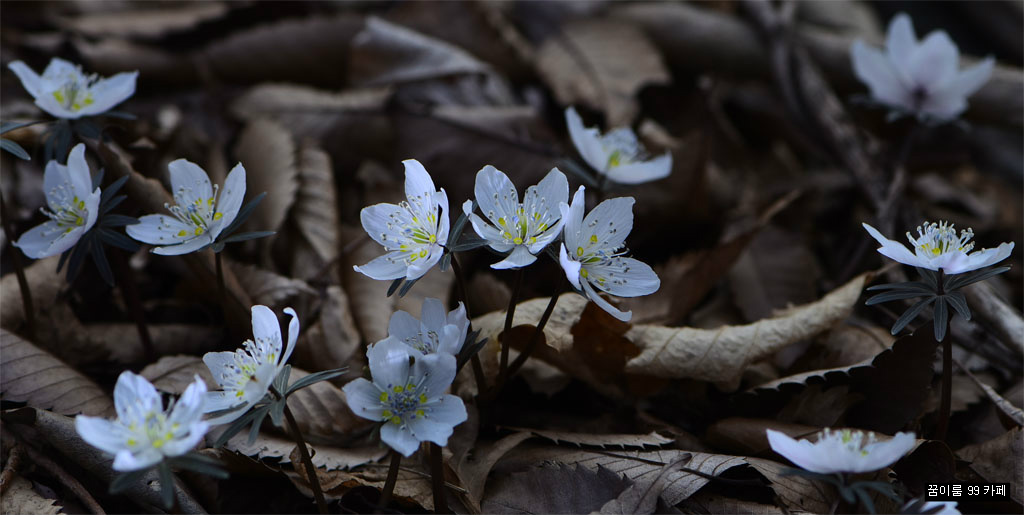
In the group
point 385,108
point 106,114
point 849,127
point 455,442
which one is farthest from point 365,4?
point 455,442

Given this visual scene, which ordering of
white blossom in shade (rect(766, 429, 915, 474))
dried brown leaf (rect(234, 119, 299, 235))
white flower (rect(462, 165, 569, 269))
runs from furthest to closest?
dried brown leaf (rect(234, 119, 299, 235)) → white flower (rect(462, 165, 569, 269)) → white blossom in shade (rect(766, 429, 915, 474))

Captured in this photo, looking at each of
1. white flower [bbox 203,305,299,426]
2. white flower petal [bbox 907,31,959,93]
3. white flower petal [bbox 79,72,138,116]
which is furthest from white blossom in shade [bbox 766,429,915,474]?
white flower petal [bbox 79,72,138,116]

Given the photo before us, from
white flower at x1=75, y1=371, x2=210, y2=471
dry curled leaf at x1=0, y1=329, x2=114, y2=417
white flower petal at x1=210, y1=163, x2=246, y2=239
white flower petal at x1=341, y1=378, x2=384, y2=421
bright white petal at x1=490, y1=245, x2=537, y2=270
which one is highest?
white flower petal at x1=210, y1=163, x2=246, y2=239

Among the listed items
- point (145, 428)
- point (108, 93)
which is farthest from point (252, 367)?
point (108, 93)

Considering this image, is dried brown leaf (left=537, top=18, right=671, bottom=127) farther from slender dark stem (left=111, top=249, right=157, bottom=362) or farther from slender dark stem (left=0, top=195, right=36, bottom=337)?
slender dark stem (left=0, top=195, right=36, bottom=337)

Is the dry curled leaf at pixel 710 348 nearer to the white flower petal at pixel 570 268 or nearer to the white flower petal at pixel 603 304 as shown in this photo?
the white flower petal at pixel 603 304

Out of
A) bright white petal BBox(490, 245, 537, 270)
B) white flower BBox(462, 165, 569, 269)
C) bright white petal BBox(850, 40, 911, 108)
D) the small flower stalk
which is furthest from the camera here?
bright white petal BBox(850, 40, 911, 108)
